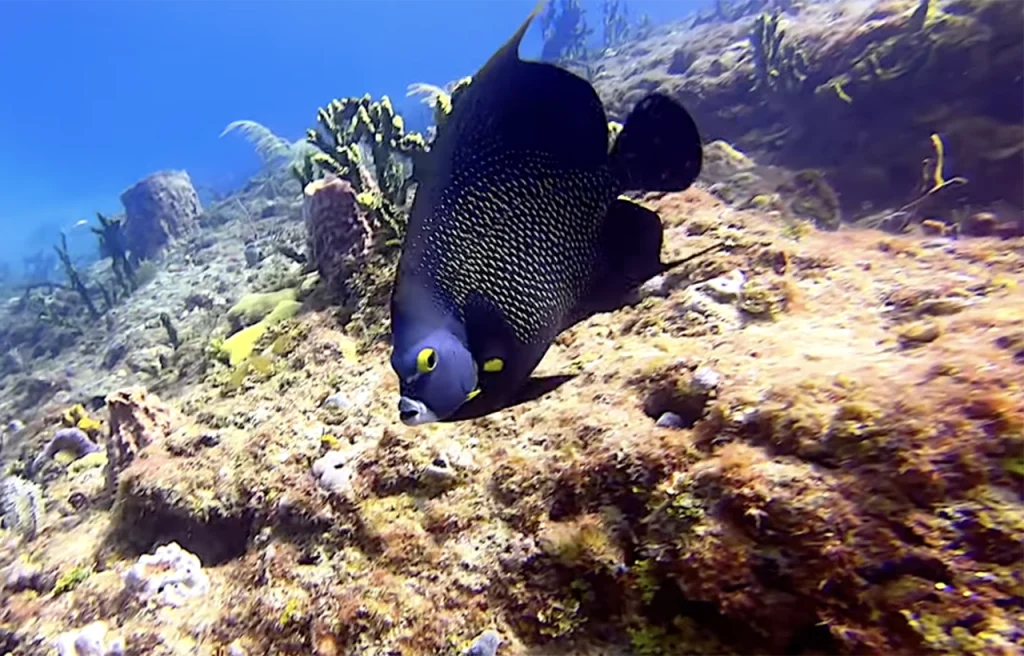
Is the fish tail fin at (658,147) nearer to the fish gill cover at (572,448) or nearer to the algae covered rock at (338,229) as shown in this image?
the fish gill cover at (572,448)

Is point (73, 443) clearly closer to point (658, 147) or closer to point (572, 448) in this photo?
point (572, 448)

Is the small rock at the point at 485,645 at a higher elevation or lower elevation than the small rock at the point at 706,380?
lower

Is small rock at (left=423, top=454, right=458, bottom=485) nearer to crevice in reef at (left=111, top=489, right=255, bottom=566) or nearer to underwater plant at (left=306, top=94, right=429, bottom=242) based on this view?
crevice in reef at (left=111, top=489, right=255, bottom=566)

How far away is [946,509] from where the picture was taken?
1.35m

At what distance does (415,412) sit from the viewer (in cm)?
124

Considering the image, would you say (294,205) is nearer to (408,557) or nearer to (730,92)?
(730,92)

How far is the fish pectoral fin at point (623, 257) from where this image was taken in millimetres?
1522

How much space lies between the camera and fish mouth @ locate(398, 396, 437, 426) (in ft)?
4.06

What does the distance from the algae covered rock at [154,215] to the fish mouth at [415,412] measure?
14769 millimetres

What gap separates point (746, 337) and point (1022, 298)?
0.93 metres

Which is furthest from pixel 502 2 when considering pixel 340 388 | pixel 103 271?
pixel 340 388

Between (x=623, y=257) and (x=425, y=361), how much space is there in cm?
60

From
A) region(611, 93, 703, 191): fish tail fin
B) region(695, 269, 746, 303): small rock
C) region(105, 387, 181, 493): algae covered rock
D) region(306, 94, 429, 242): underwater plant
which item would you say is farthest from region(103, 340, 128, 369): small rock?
region(611, 93, 703, 191): fish tail fin

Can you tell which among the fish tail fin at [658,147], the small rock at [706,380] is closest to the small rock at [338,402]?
the small rock at [706,380]
